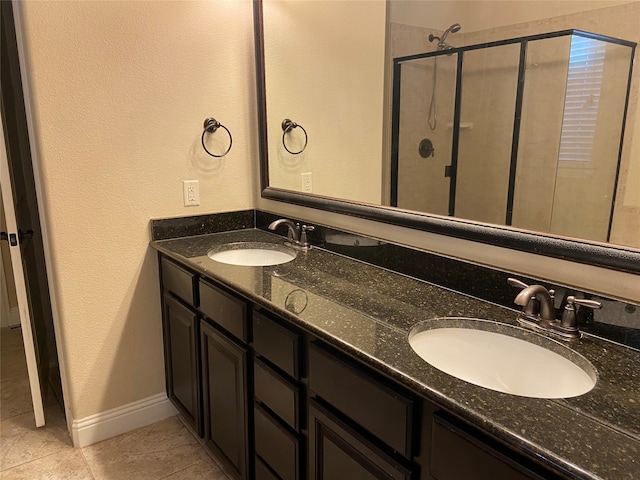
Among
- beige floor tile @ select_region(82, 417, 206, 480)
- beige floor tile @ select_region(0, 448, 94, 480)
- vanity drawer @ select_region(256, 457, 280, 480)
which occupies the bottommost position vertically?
beige floor tile @ select_region(82, 417, 206, 480)

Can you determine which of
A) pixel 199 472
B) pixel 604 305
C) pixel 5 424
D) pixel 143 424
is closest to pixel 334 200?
pixel 604 305

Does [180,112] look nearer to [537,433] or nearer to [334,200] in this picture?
[334,200]

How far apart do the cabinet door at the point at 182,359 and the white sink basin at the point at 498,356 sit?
1044 mm

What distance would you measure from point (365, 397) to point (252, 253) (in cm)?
123

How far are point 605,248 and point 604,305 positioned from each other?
137mm

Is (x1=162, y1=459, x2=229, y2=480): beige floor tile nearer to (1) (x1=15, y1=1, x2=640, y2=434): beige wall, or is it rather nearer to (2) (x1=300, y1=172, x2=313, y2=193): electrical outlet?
(1) (x1=15, y1=1, x2=640, y2=434): beige wall

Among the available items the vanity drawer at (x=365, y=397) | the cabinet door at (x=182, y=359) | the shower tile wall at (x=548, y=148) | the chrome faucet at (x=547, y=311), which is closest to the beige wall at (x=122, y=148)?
the cabinet door at (x=182, y=359)

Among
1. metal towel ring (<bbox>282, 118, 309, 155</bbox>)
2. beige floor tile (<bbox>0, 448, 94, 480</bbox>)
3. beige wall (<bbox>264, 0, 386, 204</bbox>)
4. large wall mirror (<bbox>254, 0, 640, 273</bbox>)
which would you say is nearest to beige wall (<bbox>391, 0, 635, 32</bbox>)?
large wall mirror (<bbox>254, 0, 640, 273</bbox>)

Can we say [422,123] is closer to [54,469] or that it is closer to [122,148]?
[122,148]

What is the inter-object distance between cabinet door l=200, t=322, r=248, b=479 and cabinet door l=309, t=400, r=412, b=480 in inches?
15.7

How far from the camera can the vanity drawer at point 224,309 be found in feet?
5.44

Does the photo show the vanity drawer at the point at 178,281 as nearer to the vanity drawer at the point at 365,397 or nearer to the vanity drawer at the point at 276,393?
the vanity drawer at the point at 276,393

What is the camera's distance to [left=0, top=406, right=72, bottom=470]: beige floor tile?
2.18 metres

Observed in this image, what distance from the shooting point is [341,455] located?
1274 millimetres
